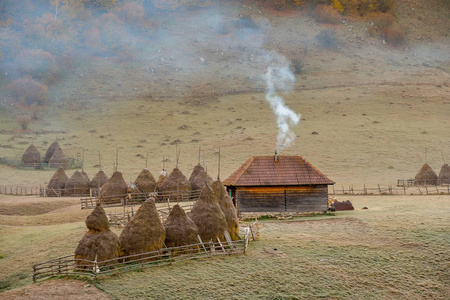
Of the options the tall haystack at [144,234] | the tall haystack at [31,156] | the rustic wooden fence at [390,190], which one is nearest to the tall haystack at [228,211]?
the tall haystack at [144,234]

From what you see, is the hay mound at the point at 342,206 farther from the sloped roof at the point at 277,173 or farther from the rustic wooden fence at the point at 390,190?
the rustic wooden fence at the point at 390,190

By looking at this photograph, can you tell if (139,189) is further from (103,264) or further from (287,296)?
(287,296)

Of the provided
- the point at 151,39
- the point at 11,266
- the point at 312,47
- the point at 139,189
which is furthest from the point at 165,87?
the point at 11,266

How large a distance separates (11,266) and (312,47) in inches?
4165

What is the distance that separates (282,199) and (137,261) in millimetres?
14403

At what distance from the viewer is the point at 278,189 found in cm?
3131

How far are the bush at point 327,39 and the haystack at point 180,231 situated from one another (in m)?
105

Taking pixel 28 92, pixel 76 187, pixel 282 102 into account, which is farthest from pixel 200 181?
pixel 28 92

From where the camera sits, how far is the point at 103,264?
17953 mm

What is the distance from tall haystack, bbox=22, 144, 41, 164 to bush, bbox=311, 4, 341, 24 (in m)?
101

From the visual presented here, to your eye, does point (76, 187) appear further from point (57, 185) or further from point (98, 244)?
point (98, 244)

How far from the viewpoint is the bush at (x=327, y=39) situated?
118 meters

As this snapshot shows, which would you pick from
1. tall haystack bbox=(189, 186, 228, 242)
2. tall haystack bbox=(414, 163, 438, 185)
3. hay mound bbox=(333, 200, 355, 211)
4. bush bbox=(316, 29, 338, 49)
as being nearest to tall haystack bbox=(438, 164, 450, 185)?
tall haystack bbox=(414, 163, 438, 185)

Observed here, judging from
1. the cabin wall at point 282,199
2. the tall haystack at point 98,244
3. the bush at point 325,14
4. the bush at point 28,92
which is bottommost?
the tall haystack at point 98,244
